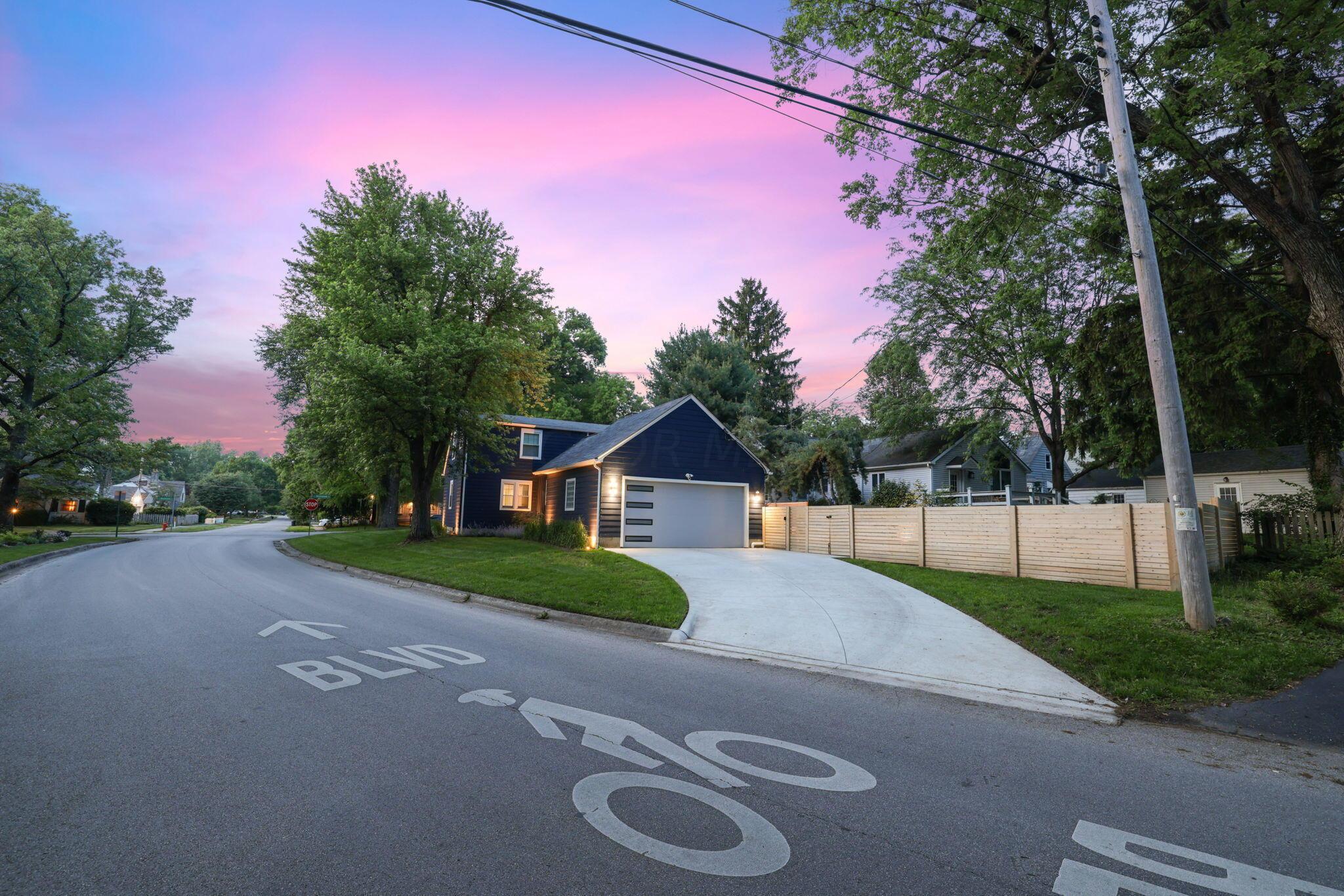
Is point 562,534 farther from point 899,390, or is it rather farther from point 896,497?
point 899,390

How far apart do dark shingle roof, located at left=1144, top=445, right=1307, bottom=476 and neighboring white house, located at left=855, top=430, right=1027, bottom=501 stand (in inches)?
289

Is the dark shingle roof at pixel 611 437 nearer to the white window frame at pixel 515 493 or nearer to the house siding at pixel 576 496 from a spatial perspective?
the house siding at pixel 576 496

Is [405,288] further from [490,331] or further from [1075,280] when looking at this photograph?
[1075,280]

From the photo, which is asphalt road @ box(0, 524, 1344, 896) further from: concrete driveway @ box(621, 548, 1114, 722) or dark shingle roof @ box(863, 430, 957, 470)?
dark shingle roof @ box(863, 430, 957, 470)

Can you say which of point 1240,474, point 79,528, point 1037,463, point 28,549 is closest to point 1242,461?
point 1240,474

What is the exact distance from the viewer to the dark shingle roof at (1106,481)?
30641 millimetres

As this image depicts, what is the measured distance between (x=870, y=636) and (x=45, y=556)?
25.4m

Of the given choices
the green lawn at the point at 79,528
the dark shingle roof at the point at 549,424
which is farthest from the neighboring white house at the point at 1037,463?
the green lawn at the point at 79,528

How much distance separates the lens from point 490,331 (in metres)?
21.3

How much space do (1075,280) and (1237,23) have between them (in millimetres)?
15085

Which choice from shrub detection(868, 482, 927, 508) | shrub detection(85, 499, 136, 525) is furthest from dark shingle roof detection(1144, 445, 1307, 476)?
shrub detection(85, 499, 136, 525)

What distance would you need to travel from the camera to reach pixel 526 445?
28.5 m

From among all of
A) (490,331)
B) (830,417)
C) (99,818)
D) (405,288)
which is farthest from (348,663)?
(830,417)

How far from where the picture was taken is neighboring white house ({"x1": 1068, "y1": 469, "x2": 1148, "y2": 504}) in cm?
3045
